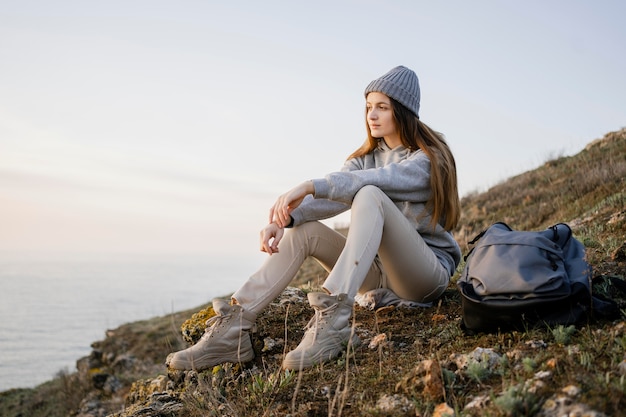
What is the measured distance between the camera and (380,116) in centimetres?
376

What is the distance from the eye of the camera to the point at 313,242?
11.8 feet

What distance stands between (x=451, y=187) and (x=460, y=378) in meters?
1.57

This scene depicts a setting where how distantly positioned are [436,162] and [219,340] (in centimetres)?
188

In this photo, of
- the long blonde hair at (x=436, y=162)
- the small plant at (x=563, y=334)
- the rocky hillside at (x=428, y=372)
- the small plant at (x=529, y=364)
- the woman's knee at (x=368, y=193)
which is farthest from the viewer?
the long blonde hair at (x=436, y=162)

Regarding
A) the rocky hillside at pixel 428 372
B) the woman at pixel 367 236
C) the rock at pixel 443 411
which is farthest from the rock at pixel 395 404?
the woman at pixel 367 236

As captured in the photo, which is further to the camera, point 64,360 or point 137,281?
point 137,281

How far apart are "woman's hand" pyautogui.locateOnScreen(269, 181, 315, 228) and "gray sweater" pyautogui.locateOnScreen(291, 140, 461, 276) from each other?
56 millimetres

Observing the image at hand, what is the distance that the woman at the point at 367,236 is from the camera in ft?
9.91

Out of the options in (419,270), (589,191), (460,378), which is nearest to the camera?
(460,378)

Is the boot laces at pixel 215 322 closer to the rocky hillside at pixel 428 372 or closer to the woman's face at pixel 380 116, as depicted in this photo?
the rocky hillside at pixel 428 372

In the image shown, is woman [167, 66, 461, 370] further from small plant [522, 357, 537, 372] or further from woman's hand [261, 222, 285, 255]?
small plant [522, 357, 537, 372]

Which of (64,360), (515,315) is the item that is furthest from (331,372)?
(64,360)

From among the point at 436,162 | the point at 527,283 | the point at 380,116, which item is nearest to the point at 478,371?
the point at 527,283

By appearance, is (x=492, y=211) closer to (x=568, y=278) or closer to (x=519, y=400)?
(x=568, y=278)
